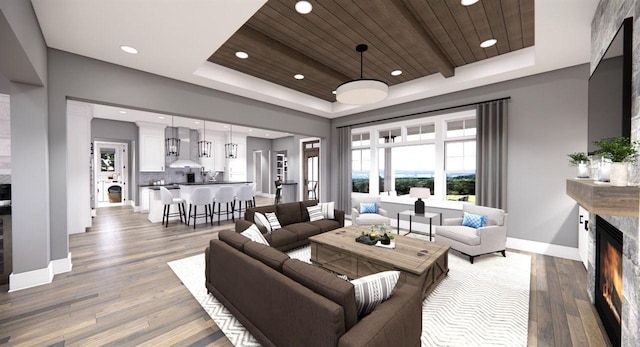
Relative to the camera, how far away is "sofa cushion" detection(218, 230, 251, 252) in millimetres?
2215

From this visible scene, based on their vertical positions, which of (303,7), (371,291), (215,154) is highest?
(303,7)

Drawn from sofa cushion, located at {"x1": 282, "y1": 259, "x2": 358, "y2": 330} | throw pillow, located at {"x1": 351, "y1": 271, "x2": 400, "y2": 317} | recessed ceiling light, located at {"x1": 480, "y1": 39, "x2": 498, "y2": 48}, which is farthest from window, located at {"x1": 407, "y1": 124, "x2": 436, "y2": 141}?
sofa cushion, located at {"x1": 282, "y1": 259, "x2": 358, "y2": 330}

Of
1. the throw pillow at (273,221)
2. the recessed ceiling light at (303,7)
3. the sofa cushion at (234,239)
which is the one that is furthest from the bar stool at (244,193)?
the recessed ceiling light at (303,7)

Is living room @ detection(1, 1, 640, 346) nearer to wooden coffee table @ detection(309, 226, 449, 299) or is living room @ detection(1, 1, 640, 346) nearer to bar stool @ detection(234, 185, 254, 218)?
bar stool @ detection(234, 185, 254, 218)

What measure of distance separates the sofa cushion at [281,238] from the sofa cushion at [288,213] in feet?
1.54

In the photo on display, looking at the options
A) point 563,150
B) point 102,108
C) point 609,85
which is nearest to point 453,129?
point 563,150

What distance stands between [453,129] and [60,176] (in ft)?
21.3

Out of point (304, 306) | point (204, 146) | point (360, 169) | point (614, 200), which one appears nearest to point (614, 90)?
point (614, 200)

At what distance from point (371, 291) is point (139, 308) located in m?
2.40

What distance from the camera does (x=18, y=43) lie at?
6.54ft

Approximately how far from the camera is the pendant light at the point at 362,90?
3.17 meters

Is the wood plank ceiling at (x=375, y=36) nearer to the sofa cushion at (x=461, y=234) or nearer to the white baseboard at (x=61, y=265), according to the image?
the sofa cushion at (x=461, y=234)

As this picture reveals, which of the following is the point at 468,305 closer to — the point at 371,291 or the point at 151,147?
the point at 371,291

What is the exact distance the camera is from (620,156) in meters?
1.47
